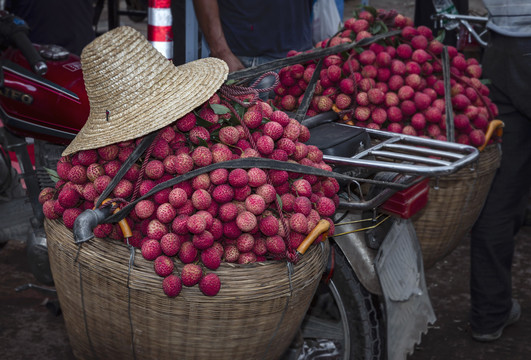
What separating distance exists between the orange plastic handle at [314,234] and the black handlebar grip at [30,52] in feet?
4.89

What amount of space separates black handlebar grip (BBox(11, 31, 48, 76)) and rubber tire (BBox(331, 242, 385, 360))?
142cm

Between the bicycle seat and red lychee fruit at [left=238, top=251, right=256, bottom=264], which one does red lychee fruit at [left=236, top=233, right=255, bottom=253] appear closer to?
red lychee fruit at [left=238, top=251, right=256, bottom=264]

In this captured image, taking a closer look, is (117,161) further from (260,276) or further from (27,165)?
(27,165)

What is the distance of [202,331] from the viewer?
159cm

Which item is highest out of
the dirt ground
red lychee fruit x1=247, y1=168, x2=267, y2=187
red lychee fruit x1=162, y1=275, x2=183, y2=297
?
red lychee fruit x1=247, y1=168, x2=267, y2=187

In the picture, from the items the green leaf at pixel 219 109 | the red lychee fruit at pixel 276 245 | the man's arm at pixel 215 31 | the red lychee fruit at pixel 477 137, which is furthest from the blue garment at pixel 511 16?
the red lychee fruit at pixel 276 245

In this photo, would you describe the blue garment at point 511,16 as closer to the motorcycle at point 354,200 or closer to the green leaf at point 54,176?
the motorcycle at point 354,200

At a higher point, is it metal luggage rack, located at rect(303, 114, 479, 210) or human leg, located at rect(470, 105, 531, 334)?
metal luggage rack, located at rect(303, 114, 479, 210)

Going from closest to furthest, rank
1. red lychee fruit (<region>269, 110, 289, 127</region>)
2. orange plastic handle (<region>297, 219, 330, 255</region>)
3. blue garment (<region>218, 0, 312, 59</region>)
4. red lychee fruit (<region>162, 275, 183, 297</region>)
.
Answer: red lychee fruit (<region>162, 275, 183, 297</region>)
orange plastic handle (<region>297, 219, 330, 255</region>)
red lychee fruit (<region>269, 110, 289, 127</region>)
blue garment (<region>218, 0, 312, 59</region>)

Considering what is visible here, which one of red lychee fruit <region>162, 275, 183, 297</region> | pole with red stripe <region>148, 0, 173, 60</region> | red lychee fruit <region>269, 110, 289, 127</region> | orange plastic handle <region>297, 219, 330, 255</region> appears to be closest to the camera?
red lychee fruit <region>162, 275, 183, 297</region>

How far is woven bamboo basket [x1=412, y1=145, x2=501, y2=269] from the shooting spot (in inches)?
98.2

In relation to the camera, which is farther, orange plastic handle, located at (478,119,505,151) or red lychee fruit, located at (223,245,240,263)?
orange plastic handle, located at (478,119,505,151)

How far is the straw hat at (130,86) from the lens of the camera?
1.69m

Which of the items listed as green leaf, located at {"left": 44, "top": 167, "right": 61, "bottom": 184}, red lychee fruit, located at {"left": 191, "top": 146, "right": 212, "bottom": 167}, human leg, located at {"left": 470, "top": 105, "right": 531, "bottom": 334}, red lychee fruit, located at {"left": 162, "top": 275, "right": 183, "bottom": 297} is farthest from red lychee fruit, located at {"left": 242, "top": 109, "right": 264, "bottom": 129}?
human leg, located at {"left": 470, "top": 105, "right": 531, "bottom": 334}
